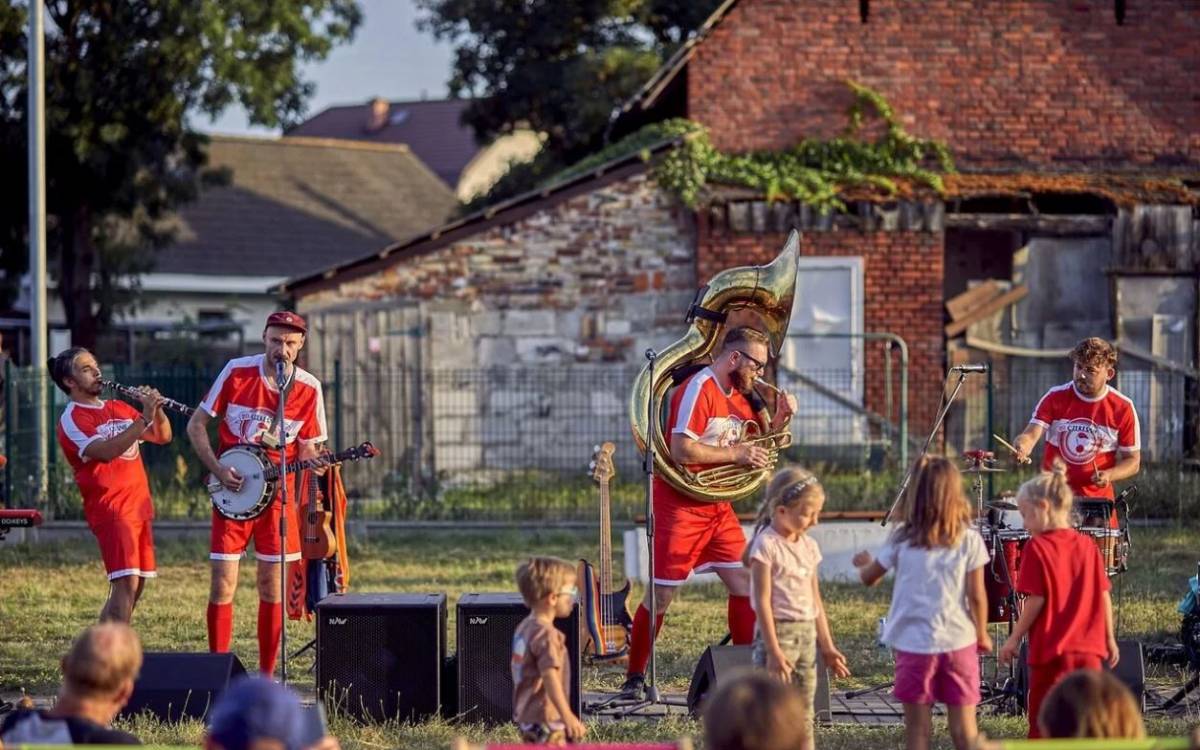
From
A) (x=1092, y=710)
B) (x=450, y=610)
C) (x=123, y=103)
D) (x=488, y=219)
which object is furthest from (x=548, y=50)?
(x=1092, y=710)

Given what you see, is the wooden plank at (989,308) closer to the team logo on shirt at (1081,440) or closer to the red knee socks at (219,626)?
the team logo on shirt at (1081,440)

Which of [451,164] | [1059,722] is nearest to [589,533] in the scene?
[1059,722]

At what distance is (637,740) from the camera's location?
8422 millimetres

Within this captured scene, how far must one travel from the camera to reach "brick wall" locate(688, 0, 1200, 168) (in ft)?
69.1

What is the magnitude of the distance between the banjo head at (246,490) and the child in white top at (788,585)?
3231mm

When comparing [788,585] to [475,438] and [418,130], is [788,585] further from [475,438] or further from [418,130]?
[418,130]

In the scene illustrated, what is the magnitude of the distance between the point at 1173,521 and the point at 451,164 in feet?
133

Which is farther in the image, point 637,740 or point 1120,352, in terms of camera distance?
point 1120,352

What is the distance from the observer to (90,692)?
5516mm

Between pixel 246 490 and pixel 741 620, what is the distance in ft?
A: 9.45

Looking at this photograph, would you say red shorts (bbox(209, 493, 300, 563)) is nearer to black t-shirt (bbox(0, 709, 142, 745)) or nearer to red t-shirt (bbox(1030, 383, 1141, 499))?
black t-shirt (bbox(0, 709, 142, 745))

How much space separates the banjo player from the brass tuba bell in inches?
74.9

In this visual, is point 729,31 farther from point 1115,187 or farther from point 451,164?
point 451,164

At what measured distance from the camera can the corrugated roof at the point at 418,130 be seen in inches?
2176
